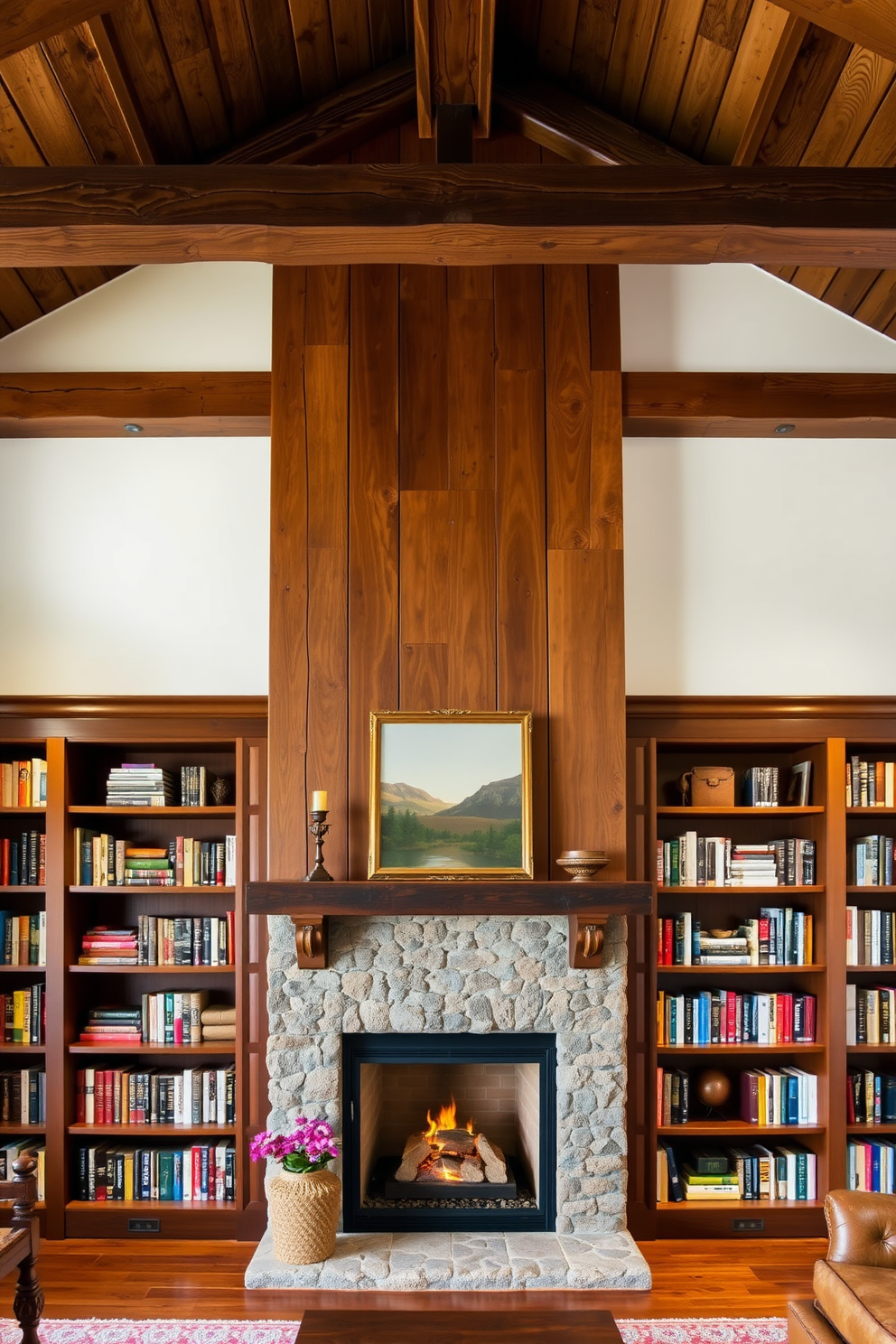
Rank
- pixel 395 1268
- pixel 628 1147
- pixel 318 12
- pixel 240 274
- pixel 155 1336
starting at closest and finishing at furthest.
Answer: pixel 155 1336
pixel 395 1268
pixel 318 12
pixel 628 1147
pixel 240 274

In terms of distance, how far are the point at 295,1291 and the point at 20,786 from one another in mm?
2270

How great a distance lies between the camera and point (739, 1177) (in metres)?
4.95

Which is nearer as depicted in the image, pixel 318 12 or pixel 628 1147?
pixel 318 12

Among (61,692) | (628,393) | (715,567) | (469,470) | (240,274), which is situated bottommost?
(61,692)

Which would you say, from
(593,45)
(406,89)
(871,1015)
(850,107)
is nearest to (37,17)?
(406,89)

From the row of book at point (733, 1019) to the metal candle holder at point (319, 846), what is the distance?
155cm

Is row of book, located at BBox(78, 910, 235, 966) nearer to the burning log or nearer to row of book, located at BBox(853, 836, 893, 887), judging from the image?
the burning log

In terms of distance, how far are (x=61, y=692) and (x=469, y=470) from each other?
196 centimetres

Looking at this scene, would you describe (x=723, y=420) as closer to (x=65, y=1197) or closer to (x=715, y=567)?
(x=715, y=567)

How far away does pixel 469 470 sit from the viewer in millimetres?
4723

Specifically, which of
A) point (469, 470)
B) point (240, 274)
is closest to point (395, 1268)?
point (469, 470)

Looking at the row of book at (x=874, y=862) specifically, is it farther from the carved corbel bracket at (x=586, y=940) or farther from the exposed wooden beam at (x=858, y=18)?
the exposed wooden beam at (x=858, y=18)

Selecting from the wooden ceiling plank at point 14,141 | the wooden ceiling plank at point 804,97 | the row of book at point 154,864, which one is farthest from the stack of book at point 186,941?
the wooden ceiling plank at point 804,97

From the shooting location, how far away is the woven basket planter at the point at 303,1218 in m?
4.26
